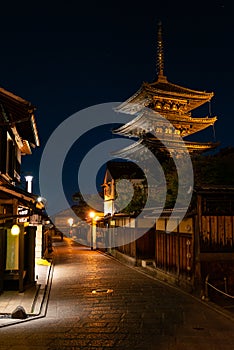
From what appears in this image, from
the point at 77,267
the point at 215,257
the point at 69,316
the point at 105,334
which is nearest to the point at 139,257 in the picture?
the point at 77,267

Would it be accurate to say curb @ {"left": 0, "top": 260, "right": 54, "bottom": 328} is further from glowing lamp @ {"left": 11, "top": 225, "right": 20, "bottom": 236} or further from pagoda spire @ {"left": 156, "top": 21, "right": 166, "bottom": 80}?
pagoda spire @ {"left": 156, "top": 21, "right": 166, "bottom": 80}

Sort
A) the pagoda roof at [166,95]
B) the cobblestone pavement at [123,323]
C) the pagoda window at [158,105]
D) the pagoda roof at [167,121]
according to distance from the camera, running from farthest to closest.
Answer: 1. the pagoda window at [158,105]
2. the pagoda roof at [167,121]
3. the pagoda roof at [166,95]
4. the cobblestone pavement at [123,323]

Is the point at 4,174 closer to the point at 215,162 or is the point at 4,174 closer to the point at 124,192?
the point at 215,162

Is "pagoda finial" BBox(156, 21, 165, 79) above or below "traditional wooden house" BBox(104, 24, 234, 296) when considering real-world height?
above

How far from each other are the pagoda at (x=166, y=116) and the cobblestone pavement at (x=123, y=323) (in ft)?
75.1

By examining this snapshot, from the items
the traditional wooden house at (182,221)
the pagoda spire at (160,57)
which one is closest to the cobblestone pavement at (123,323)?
the traditional wooden house at (182,221)

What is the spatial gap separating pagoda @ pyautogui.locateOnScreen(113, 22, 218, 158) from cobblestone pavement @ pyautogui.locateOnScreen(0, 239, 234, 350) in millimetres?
22903

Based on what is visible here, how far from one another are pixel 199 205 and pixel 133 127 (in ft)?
90.1

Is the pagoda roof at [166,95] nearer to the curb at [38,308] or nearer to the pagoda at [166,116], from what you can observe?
the pagoda at [166,116]

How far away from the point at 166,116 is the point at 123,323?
3027cm

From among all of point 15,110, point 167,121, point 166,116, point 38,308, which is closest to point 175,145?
point 167,121

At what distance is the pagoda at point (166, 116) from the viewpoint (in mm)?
38375

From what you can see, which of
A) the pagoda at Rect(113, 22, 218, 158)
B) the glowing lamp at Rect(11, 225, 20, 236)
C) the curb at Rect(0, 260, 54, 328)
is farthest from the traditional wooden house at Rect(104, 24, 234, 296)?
the glowing lamp at Rect(11, 225, 20, 236)

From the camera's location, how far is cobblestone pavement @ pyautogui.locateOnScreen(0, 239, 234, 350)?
9156 millimetres
